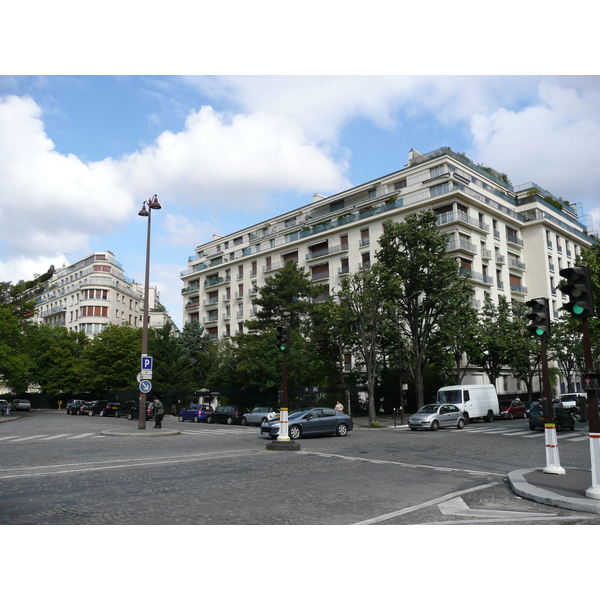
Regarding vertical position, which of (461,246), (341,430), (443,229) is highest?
(443,229)

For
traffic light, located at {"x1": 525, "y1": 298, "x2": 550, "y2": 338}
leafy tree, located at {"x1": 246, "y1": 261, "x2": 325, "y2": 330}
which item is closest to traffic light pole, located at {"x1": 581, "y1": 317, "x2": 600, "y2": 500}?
traffic light, located at {"x1": 525, "y1": 298, "x2": 550, "y2": 338}

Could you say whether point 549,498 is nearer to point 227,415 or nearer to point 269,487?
point 269,487

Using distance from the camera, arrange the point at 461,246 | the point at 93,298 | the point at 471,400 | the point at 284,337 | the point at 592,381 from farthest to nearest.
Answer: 1. the point at 93,298
2. the point at 461,246
3. the point at 471,400
4. the point at 284,337
5. the point at 592,381

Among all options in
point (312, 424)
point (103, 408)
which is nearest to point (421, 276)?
point (312, 424)

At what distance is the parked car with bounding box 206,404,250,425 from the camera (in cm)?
3634

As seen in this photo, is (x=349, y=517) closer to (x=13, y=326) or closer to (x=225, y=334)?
(x=13, y=326)

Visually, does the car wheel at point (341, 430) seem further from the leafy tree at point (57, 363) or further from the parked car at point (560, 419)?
the leafy tree at point (57, 363)

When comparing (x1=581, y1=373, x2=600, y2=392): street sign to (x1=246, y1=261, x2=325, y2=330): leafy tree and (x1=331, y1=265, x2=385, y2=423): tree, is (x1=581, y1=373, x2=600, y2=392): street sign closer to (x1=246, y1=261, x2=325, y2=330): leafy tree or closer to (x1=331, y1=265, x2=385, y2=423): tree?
(x1=331, y1=265, x2=385, y2=423): tree

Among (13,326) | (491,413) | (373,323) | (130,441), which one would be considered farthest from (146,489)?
(13,326)

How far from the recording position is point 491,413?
34594 millimetres

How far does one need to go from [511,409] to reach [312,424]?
21365mm

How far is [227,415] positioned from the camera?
3669 cm

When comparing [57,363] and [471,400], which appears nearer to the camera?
[471,400]

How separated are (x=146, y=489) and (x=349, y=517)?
3.76m
